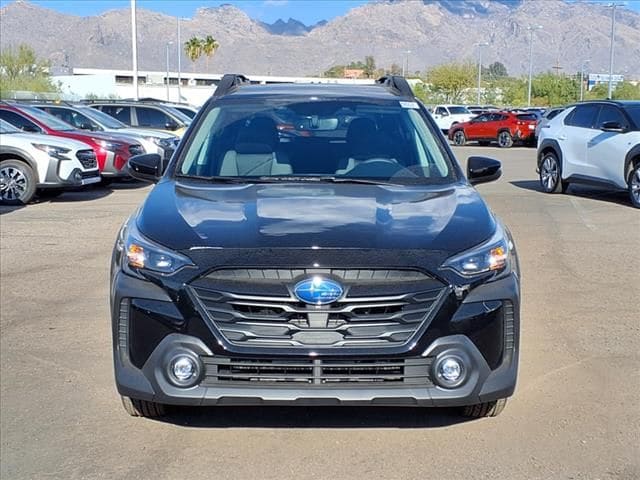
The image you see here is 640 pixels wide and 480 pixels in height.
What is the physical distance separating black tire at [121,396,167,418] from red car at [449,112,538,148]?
29.6m

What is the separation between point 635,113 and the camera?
13.3 m

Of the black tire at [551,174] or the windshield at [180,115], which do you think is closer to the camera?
the black tire at [551,174]

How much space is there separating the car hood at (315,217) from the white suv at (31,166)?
9485 mm

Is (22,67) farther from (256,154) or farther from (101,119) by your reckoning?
(256,154)

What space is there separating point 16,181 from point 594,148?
949 cm

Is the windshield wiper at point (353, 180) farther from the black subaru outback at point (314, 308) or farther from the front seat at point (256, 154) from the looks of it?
the black subaru outback at point (314, 308)

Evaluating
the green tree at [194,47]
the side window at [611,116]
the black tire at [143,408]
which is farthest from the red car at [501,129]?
the green tree at [194,47]

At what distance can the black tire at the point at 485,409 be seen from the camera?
14.3 feet

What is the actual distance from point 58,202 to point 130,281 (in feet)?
36.5

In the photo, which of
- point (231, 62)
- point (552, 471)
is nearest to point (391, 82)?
point (552, 471)

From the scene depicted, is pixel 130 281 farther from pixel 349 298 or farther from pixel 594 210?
pixel 594 210

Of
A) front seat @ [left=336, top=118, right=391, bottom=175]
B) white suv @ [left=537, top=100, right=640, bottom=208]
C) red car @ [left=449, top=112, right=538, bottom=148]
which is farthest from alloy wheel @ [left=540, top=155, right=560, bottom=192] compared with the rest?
red car @ [left=449, top=112, right=538, bottom=148]

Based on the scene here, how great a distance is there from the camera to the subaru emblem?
12.1 feet

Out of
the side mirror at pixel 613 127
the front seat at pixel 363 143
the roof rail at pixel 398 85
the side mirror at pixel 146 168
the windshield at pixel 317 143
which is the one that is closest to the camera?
the windshield at pixel 317 143
